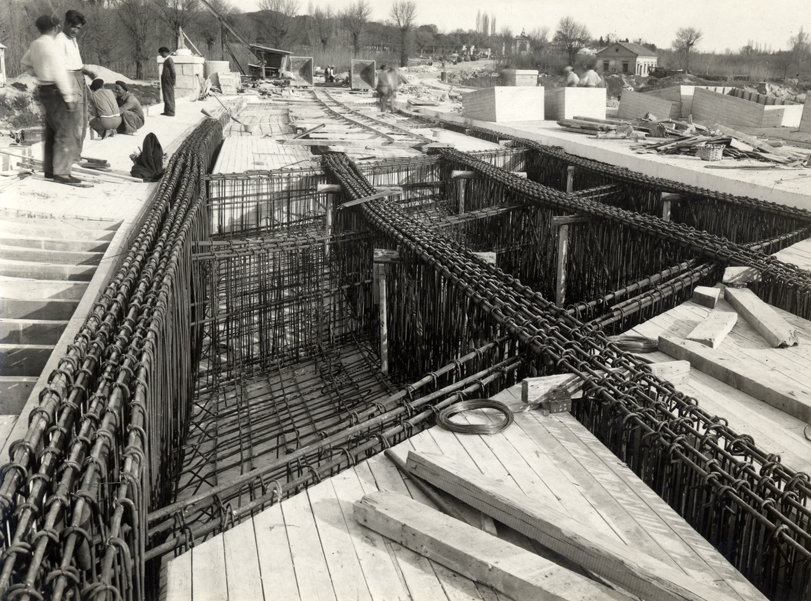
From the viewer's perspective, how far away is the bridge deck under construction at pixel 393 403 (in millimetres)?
3004

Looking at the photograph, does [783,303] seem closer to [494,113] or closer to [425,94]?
[494,113]

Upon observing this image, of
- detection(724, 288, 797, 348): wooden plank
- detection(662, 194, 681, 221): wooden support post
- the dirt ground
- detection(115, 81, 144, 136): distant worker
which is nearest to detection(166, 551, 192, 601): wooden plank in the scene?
detection(724, 288, 797, 348): wooden plank

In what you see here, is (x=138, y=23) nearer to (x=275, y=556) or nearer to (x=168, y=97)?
(x=168, y=97)

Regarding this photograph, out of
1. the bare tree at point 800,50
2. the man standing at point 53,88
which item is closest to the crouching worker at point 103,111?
the man standing at point 53,88

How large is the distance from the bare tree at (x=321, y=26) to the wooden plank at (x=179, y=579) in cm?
7747

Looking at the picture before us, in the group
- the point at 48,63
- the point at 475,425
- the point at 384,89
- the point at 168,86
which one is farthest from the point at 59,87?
the point at 384,89

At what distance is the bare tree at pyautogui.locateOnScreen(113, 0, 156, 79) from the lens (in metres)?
57.4

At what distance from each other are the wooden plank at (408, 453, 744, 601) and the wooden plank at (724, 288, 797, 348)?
342 cm

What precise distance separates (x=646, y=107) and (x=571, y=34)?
70198 millimetres

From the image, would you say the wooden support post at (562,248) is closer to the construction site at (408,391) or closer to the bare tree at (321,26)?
the construction site at (408,391)

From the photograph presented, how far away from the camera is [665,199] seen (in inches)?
424

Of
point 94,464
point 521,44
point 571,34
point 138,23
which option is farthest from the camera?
point 521,44

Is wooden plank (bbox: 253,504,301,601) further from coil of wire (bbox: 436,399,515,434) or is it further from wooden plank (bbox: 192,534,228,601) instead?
coil of wire (bbox: 436,399,515,434)

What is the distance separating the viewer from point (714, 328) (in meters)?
5.80
